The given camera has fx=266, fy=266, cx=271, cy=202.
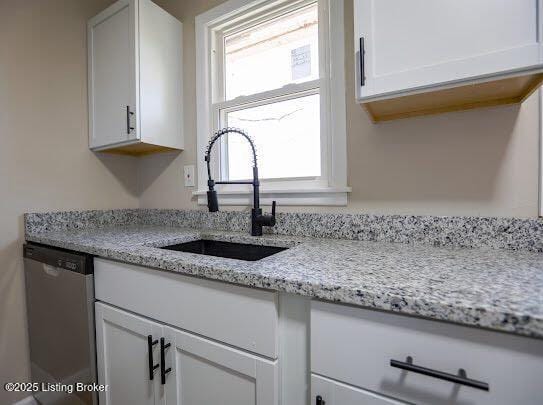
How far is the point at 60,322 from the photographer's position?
1.15 meters

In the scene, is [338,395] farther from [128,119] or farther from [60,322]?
[128,119]

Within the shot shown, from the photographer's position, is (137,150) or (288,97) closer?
(288,97)

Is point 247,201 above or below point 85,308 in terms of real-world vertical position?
above

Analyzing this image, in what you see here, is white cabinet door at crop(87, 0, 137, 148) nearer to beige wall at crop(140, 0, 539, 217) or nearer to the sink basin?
the sink basin

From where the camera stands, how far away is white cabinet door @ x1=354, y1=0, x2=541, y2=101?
63 cm

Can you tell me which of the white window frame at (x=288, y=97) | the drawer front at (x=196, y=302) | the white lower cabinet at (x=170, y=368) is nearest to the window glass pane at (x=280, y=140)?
the white window frame at (x=288, y=97)

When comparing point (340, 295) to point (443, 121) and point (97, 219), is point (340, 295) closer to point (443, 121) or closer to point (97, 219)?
point (443, 121)

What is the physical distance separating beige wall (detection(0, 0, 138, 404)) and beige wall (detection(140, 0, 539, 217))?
1.44 metres

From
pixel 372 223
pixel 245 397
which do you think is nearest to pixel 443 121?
pixel 372 223

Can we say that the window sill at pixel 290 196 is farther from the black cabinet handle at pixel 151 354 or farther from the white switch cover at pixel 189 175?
the black cabinet handle at pixel 151 354

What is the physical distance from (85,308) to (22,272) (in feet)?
2.13

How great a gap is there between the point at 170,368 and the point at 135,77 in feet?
4.47

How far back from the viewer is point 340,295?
1.80 ft

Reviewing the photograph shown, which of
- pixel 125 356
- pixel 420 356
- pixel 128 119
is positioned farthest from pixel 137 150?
pixel 420 356
